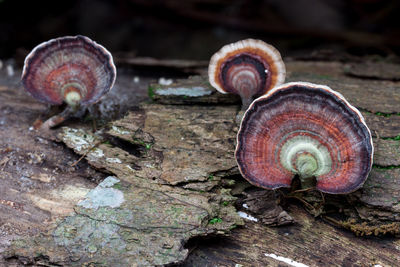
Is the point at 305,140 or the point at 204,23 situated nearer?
the point at 305,140

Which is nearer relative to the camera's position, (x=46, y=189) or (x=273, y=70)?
(x=46, y=189)

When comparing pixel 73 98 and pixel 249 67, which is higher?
pixel 249 67

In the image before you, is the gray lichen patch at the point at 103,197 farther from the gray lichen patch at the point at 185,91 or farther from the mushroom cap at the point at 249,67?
the mushroom cap at the point at 249,67

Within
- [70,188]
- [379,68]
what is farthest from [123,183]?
[379,68]

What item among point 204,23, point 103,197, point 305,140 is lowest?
point 103,197

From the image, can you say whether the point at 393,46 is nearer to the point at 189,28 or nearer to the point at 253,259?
the point at 189,28

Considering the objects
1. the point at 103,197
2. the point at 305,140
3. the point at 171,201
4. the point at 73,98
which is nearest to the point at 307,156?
the point at 305,140

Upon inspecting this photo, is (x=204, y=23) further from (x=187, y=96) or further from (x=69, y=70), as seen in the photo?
(x=69, y=70)
